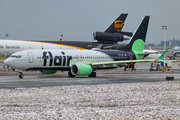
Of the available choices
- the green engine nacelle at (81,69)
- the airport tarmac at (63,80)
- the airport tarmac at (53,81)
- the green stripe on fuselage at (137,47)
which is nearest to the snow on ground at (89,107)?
the airport tarmac at (53,81)

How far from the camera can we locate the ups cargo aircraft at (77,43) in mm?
49156

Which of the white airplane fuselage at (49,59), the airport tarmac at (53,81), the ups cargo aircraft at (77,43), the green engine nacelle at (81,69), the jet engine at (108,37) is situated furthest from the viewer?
the jet engine at (108,37)

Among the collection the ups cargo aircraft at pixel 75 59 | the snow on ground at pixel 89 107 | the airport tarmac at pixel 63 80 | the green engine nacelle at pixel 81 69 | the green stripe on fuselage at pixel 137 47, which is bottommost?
the airport tarmac at pixel 63 80

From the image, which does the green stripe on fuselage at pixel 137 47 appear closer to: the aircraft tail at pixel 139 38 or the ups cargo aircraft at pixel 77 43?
the aircraft tail at pixel 139 38

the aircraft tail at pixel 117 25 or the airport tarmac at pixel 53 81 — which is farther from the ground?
the aircraft tail at pixel 117 25

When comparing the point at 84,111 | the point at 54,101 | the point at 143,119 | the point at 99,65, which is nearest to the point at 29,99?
the point at 54,101

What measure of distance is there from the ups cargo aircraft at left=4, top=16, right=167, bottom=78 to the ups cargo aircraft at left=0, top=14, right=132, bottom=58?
14811 millimetres

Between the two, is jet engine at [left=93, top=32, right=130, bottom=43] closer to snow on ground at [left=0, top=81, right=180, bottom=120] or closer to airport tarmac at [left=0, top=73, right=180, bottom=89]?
airport tarmac at [left=0, top=73, right=180, bottom=89]

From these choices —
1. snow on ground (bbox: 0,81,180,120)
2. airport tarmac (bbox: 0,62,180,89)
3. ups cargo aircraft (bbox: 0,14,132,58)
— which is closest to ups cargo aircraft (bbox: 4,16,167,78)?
airport tarmac (bbox: 0,62,180,89)

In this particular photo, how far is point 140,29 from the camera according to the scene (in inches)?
1630

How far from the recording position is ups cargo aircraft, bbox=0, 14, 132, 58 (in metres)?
49.2

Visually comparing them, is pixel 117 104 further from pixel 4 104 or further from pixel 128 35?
pixel 128 35

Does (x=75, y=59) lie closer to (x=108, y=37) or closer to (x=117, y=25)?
(x=108, y=37)

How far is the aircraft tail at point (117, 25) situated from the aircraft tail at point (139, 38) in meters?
15.2
